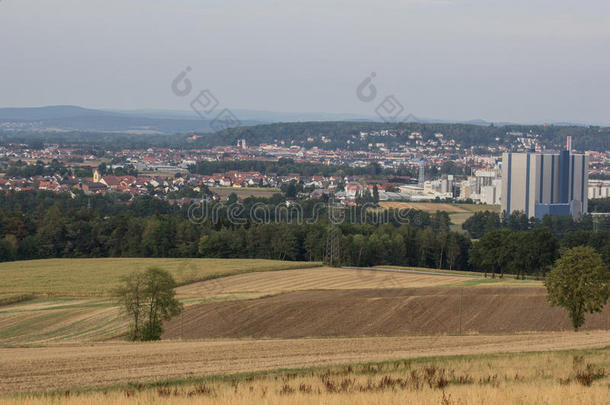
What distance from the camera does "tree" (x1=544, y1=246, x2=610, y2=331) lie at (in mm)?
28016

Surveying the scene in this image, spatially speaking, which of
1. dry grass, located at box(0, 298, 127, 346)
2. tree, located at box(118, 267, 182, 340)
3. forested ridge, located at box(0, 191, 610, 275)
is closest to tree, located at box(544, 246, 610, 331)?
tree, located at box(118, 267, 182, 340)

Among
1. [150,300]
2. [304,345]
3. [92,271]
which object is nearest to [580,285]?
[304,345]

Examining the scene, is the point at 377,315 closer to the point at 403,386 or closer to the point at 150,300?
the point at 150,300

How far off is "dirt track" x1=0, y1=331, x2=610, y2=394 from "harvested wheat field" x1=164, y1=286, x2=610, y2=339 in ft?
26.0

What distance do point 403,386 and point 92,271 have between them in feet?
141

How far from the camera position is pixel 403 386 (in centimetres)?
1172

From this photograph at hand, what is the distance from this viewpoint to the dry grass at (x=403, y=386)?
33.8 feet

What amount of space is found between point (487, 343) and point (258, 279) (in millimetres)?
29428

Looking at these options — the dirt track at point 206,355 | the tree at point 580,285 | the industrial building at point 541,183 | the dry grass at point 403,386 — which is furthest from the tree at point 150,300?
the industrial building at point 541,183

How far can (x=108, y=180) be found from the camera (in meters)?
132

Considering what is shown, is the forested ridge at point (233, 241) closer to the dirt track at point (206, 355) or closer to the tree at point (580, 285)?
the tree at point (580, 285)

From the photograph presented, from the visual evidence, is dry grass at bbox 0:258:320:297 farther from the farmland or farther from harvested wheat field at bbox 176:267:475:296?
harvested wheat field at bbox 176:267:475:296

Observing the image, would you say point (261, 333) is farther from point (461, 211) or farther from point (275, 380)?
point (461, 211)

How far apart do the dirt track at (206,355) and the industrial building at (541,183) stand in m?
93.7
